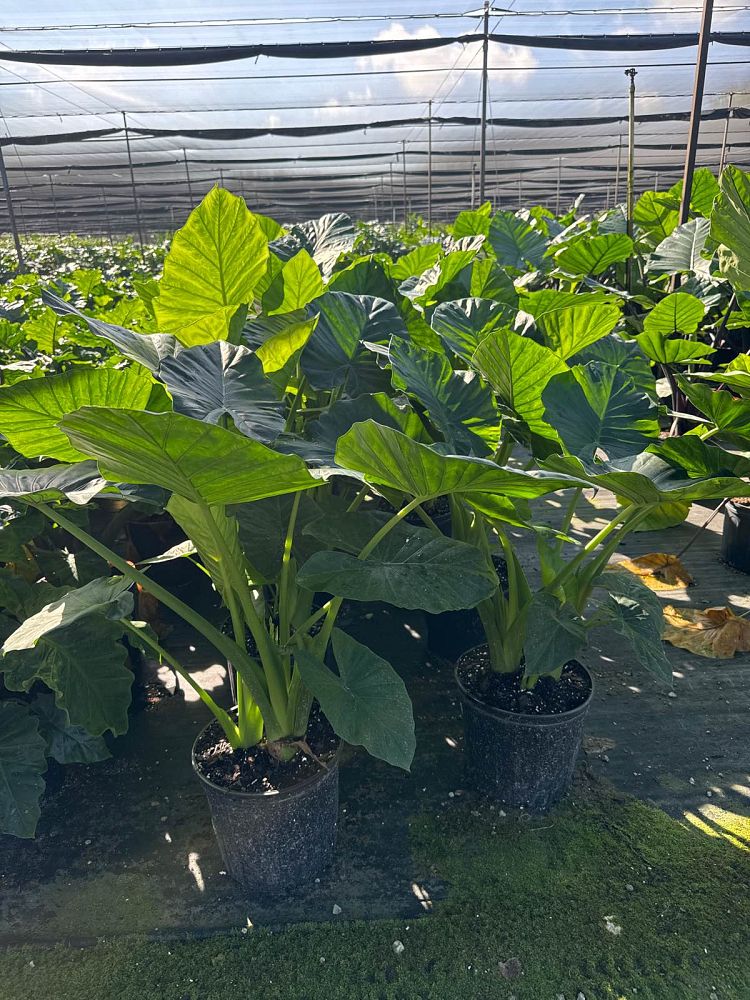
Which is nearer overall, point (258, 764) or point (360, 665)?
point (360, 665)

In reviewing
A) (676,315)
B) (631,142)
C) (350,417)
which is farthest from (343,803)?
(631,142)

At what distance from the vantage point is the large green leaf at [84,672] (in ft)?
4.42

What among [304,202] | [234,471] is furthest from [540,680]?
[304,202]

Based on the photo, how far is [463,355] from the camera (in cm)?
135

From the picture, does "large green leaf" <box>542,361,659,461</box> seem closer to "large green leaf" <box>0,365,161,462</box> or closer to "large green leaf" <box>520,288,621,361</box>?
"large green leaf" <box>520,288,621,361</box>

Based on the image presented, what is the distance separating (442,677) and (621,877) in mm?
751

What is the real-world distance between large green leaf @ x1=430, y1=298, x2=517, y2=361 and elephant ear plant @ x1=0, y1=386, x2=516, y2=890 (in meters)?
0.37

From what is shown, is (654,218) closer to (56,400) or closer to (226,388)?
(226,388)

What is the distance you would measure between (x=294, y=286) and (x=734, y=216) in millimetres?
851

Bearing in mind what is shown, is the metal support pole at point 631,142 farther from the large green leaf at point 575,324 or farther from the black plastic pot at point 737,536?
the large green leaf at point 575,324

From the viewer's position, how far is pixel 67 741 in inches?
58.2

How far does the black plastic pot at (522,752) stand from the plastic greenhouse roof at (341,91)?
557 centimetres

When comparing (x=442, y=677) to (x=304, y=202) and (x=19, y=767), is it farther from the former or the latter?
(x=304, y=202)

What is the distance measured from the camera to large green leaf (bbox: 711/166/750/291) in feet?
4.38
